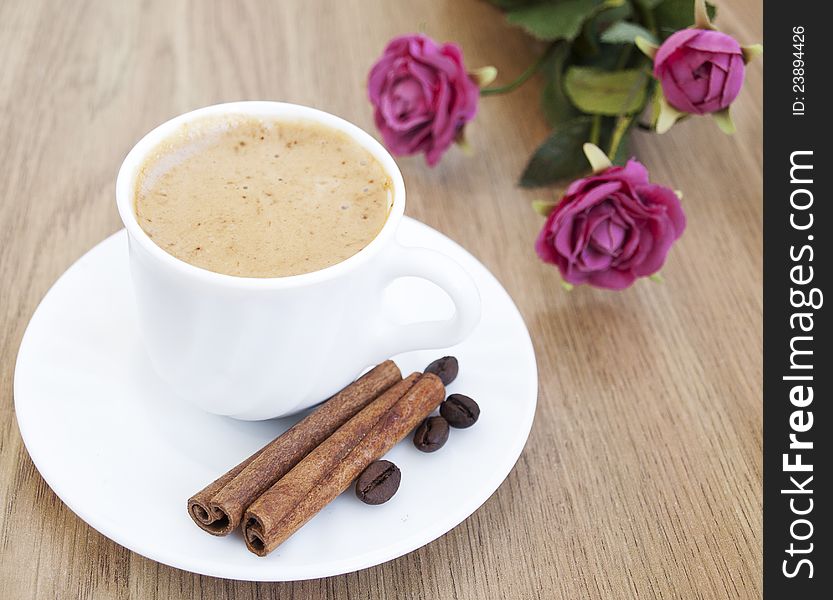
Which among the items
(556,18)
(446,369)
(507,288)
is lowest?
(507,288)

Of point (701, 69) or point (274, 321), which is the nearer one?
point (274, 321)

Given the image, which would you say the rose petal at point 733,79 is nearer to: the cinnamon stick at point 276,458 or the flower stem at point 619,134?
the flower stem at point 619,134

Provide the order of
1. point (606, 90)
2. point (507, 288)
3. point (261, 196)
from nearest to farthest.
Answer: point (261, 196) < point (507, 288) < point (606, 90)

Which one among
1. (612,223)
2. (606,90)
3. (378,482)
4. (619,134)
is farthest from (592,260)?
(378,482)

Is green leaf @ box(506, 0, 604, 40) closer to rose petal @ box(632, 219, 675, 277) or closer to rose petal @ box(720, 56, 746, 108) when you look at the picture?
rose petal @ box(720, 56, 746, 108)

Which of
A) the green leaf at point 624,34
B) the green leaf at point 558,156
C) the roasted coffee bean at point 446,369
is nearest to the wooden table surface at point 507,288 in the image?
the green leaf at point 558,156

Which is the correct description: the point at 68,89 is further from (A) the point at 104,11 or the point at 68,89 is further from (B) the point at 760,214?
(B) the point at 760,214

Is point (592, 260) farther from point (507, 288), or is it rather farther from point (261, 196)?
point (261, 196)
